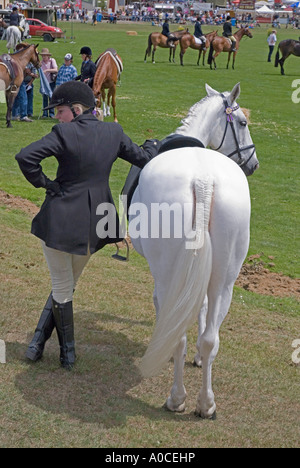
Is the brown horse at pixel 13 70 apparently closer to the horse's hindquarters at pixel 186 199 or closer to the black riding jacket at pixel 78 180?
the black riding jacket at pixel 78 180

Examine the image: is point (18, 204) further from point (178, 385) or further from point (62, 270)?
point (178, 385)

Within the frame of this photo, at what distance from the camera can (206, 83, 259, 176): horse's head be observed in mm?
6477

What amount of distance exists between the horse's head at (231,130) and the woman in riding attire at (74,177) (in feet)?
4.43

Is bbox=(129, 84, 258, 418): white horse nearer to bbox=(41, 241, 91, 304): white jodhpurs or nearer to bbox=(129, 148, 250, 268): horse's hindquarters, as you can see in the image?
bbox=(129, 148, 250, 268): horse's hindquarters

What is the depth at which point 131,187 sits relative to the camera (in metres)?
5.93

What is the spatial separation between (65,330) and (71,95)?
1.97 meters

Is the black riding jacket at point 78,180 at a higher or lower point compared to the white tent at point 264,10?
higher

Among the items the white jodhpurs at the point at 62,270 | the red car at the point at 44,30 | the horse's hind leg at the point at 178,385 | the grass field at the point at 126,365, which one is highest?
the white jodhpurs at the point at 62,270

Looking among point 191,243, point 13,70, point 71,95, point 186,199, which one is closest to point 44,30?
point 13,70

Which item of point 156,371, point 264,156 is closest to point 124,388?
point 156,371

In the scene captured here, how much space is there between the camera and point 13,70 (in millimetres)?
17750

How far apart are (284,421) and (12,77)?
48.1ft

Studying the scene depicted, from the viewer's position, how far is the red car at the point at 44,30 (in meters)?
46.0

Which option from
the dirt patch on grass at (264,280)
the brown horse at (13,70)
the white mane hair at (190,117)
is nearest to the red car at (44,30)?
the brown horse at (13,70)
